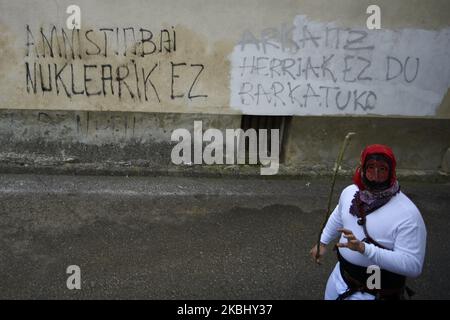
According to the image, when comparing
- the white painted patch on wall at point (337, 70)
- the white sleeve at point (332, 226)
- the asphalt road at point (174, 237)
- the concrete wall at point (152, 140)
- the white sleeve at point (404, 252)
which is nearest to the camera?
the white sleeve at point (404, 252)

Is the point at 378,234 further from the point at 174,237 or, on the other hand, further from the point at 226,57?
the point at 226,57

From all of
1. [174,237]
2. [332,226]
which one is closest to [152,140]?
[174,237]

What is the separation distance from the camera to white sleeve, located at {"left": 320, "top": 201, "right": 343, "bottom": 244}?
3.42m

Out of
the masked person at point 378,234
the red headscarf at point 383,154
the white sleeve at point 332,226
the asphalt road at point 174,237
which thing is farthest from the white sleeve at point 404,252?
the asphalt road at point 174,237

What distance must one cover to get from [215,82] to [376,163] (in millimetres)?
3868

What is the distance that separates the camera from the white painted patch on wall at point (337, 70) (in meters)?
6.42

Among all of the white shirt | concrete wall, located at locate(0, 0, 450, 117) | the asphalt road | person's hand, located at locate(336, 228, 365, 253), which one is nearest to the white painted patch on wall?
concrete wall, located at locate(0, 0, 450, 117)

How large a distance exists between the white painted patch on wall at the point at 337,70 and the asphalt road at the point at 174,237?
3.89ft

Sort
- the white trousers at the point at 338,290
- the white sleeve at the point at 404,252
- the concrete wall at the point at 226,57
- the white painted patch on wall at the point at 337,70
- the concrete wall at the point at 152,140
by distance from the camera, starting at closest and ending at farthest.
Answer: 1. the white sleeve at the point at 404,252
2. the white trousers at the point at 338,290
3. the concrete wall at the point at 226,57
4. the white painted patch on wall at the point at 337,70
5. the concrete wall at the point at 152,140

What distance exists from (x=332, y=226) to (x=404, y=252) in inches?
27.1

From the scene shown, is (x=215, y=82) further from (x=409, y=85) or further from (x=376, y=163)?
(x=376, y=163)

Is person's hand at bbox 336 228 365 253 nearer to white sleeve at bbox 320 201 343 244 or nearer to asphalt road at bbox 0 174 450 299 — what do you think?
white sleeve at bbox 320 201 343 244

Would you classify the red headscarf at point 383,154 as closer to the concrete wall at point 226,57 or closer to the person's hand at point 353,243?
the person's hand at point 353,243

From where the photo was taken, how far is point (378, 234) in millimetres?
2961
